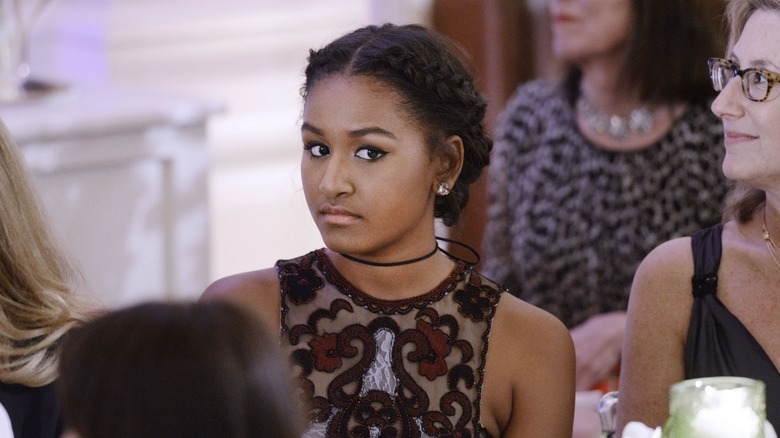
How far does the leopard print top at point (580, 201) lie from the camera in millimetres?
3115

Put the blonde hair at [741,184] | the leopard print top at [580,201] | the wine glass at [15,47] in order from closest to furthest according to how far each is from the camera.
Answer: the blonde hair at [741,184] < the leopard print top at [580,201] < the wine glass at [15,47]

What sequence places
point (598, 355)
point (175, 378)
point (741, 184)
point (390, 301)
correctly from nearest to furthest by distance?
point (175, 378) → point (390, 301) → point (741, 184) → point (598, 355)

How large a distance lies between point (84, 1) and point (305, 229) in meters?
1.52

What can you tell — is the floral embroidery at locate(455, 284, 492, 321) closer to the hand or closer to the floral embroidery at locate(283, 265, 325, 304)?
the floral embroidery at locate(283, 265, 325, 304)

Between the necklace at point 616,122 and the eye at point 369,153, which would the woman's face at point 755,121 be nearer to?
the eye at point 369,153

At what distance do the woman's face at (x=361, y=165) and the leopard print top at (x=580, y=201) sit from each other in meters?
1.29

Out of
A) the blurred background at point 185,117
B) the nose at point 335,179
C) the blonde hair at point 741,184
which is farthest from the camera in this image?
the blurred background at point 185,117

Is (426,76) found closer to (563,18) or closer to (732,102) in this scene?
(732,102)

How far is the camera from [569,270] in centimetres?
324

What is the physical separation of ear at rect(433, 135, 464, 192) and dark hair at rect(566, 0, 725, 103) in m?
1.29

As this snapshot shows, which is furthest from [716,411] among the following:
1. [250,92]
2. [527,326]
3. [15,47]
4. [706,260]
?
[250,92]

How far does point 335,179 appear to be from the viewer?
187 centimetres

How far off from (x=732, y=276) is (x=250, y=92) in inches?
124

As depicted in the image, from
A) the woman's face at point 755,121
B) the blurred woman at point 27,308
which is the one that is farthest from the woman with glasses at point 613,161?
the blurred woman at point 27,308
